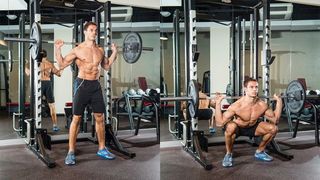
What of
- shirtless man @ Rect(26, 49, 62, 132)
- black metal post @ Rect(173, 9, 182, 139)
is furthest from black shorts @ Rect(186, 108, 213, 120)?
shirtless man @ Rect(26, 49, 62, 132)

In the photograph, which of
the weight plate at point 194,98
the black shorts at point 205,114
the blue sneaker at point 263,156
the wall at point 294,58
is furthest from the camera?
the wall at point 294,58

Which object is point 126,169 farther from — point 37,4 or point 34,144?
point 37,4

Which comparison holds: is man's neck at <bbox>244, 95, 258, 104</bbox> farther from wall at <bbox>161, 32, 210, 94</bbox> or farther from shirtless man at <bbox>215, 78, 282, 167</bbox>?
wall at <bbox>161, 32, 210, 94</bbox>

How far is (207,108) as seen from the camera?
145 inches

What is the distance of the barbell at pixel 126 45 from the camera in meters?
2.78

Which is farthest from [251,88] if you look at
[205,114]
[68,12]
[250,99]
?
[68,12]

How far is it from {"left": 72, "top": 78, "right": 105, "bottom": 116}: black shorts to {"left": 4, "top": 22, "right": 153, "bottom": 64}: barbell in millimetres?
389

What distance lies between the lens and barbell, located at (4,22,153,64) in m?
2.78

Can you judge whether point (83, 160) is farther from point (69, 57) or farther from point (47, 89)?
point (69, 57)

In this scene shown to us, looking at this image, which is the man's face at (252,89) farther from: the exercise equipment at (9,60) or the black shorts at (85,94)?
the exercise equipment at (9,60)

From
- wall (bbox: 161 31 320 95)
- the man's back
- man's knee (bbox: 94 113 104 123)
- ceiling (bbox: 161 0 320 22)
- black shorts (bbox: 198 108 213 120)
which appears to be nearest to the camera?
man's knee (bbox: 94 113 104 123)

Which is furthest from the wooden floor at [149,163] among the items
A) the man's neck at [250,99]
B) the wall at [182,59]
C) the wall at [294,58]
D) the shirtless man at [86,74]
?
the wall at [294,58]

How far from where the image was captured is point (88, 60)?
9.64ft

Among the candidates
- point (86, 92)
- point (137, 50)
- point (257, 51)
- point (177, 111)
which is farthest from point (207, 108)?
point (86, 92)
